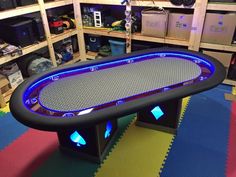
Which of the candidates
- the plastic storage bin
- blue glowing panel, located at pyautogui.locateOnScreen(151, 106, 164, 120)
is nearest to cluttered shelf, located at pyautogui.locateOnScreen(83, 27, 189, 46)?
the plastic storage bin

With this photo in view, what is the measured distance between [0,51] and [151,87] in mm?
1798

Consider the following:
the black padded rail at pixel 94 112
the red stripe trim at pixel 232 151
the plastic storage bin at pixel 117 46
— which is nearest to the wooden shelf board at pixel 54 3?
the plastic storage bin at pixel 117 46

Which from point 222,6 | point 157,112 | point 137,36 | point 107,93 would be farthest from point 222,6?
point 107,93

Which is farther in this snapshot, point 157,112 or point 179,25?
point 179,25

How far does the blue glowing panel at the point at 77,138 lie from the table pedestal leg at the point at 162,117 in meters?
0.59

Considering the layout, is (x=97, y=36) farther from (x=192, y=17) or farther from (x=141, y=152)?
(x=141, y=152)

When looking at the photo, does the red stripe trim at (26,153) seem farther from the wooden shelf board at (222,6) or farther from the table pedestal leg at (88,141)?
the wooden shelf board at (222,6)

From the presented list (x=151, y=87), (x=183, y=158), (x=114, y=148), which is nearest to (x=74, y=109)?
(x=151, y=87)

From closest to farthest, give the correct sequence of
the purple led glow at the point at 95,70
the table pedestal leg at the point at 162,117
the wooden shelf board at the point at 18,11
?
the purple led glow at the point at 95,70
the table pedestal leg at the point at 162,117
the wooden shelf board at the point at 18,11

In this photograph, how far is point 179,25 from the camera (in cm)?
267

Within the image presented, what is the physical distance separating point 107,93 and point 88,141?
0.46 metres

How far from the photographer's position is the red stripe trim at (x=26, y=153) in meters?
1.75

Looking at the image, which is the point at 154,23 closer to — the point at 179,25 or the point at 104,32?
the point at 179,25

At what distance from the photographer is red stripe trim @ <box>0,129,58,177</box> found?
175cm
